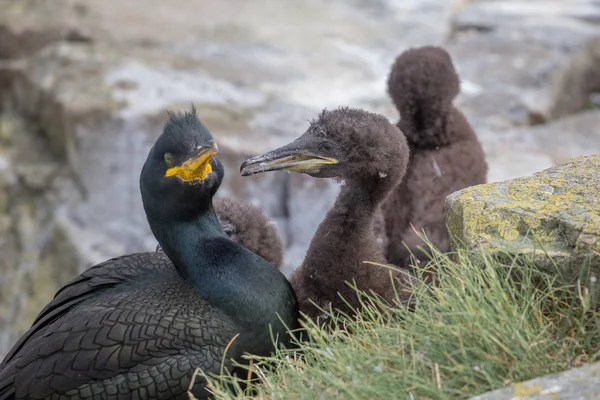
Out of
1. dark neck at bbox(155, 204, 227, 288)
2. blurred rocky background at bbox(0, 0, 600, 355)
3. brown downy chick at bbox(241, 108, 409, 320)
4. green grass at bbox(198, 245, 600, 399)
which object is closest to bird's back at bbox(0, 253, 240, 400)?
dark neck at bbox(155, 204, 227, 288)

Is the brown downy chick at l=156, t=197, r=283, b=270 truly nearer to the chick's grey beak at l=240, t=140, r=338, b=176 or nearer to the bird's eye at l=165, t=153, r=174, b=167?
the chick's grey beak at l=240, t=140, r=338, b=176

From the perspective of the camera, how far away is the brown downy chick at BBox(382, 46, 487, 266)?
6234 mm

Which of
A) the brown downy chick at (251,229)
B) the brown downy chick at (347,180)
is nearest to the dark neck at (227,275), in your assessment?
the brown downy chick at (347,180)

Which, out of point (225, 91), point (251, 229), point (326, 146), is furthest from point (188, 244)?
point (225, 91)

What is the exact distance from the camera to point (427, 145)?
257 inches

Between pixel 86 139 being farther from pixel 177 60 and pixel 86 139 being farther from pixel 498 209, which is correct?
pixel 498 209

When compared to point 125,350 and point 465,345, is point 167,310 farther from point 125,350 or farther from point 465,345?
point 465,345

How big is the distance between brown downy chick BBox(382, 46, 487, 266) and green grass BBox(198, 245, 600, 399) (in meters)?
2.25

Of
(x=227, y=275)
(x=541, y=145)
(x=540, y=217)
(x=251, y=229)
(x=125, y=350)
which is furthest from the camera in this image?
(x=541, y=145)

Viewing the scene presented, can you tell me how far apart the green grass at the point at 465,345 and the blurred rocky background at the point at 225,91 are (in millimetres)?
4378

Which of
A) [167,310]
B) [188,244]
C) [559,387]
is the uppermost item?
[188,244]

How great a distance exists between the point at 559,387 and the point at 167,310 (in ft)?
7.01

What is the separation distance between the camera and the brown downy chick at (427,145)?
6234 mm

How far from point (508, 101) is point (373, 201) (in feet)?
18.7
